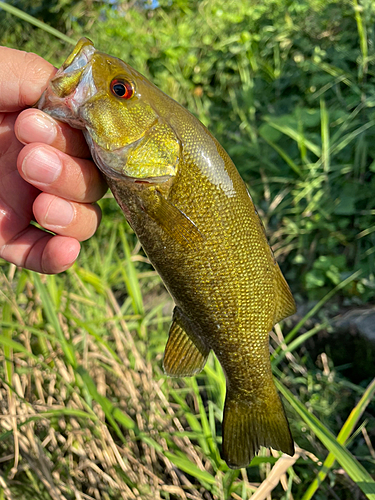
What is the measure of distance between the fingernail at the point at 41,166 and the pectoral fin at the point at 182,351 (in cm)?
60

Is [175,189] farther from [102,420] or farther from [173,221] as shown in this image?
[102,420]

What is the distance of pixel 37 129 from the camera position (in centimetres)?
124

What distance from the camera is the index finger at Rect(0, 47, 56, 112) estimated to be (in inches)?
52.7

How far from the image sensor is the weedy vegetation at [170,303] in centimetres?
178

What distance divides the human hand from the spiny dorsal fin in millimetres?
711

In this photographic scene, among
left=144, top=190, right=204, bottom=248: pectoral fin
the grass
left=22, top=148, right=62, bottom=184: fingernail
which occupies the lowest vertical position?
the grass

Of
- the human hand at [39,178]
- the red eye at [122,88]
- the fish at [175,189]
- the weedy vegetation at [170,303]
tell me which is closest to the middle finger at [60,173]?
the human hand at [39,178]

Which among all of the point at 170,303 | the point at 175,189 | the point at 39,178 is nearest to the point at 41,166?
the point at 39,178

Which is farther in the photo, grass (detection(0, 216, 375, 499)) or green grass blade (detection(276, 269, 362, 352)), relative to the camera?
green grass blade (detection(276, 269, 362, 352))

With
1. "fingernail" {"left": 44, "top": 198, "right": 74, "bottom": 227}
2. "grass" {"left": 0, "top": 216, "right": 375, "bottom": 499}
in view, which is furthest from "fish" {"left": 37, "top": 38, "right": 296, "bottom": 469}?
"grass" {"left": 0, "top": 216, "right": 375, "bottom": 499}

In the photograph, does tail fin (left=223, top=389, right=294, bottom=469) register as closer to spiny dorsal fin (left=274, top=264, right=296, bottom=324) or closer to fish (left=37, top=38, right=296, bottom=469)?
fish (left=37, top=38, right=296, bottom=469)

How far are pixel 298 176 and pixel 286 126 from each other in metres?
0.40

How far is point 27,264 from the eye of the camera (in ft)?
5.50

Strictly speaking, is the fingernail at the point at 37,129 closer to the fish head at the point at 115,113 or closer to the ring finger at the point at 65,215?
the fish head at the point at 115,113
